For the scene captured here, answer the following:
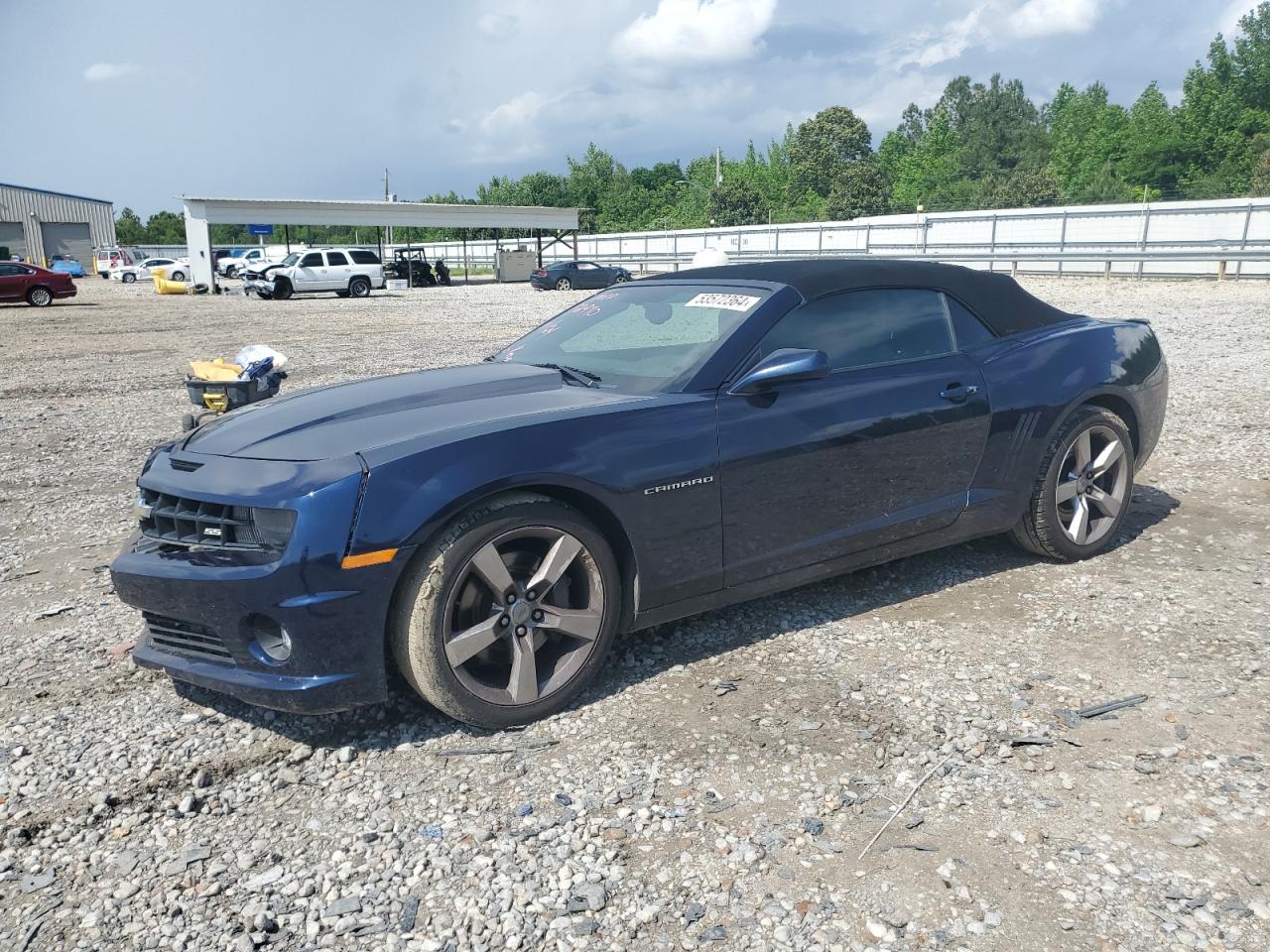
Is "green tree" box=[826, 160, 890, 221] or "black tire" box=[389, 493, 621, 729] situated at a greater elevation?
"green tree" box=[826, 160, 890, 221]

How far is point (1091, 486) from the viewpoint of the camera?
4977mm

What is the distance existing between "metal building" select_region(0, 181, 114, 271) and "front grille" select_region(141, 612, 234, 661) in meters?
72.9

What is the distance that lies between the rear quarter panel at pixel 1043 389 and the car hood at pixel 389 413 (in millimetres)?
1877

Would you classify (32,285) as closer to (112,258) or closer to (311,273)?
(311,273)

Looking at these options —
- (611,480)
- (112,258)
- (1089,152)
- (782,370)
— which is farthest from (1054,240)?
(112,258)

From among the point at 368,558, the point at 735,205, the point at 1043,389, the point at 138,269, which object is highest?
the point at 735,205

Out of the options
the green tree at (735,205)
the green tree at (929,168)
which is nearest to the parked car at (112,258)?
the green tree at (735,205)

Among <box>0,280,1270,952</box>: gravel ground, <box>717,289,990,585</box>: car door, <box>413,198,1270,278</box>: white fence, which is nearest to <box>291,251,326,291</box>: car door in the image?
<box>413,198,1270,278</box>: white fence

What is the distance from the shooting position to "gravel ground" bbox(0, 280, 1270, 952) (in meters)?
2.44

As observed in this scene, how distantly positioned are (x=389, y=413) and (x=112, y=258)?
218 ft

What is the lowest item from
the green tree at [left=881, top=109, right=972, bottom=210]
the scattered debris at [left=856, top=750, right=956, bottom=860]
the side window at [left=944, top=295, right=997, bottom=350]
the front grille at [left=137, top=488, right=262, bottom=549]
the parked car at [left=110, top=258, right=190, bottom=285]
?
the scattered debris at [left=856, top=750, right=956, bottom=860]

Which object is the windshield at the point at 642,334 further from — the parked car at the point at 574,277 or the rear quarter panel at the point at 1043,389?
the parked car at the point at 574,277

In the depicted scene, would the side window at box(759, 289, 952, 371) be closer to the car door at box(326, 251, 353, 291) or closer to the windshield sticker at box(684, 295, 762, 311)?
the windshield sticker at box(684, 295, 762, 311)

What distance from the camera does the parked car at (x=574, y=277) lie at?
130ft
